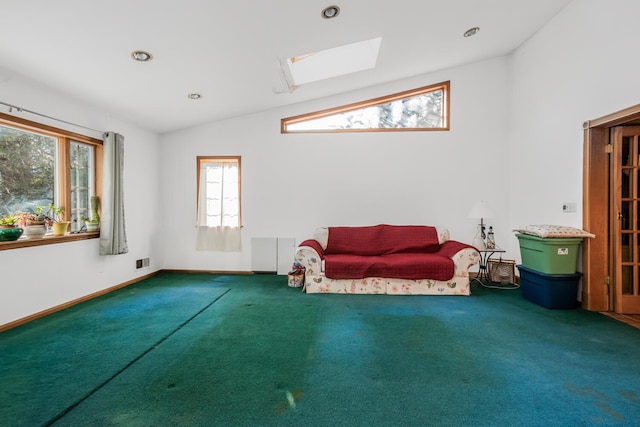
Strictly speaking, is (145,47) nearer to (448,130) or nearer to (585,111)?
(448,130)

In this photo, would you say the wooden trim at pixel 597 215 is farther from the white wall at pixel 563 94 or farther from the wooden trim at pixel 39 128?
the wooden trim at pixel 39 128

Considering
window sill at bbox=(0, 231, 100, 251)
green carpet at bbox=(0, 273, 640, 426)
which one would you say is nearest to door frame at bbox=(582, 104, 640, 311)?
green carpet at bbox=(0, 273, 640, 426)

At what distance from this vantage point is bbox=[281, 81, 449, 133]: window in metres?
4.74

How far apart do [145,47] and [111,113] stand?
180 centimetres

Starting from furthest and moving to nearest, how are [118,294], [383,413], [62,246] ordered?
[118,294], [62,246], [383,413]

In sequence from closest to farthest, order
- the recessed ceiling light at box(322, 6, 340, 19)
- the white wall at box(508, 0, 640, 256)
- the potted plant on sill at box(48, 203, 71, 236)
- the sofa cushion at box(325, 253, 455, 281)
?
the recessed ceiling light at box(322, 6, 340, 19) < the white wall at box(508, 0, 640, 256) < the potted plant on sill at box(48, 203, 71, 236) < the sofa cushion at box(325, 253, 455, 281)

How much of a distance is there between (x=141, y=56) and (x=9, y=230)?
6.60 feet

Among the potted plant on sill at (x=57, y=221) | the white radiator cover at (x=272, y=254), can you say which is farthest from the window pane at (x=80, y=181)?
the white radiator cover at (x=272, y=254)

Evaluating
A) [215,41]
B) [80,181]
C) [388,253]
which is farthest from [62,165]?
[388,253]

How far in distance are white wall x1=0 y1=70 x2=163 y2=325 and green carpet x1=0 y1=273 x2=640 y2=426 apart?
0.93 feet

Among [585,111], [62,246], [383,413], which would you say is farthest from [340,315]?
[585,111]

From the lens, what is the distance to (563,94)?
352 cm

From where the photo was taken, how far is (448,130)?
468 cm

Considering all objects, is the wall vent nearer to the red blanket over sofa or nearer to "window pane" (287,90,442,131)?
the red blanket over sofa
